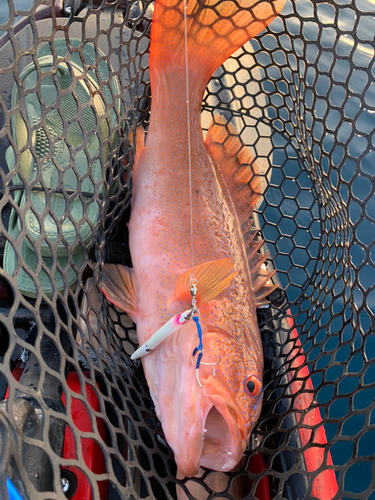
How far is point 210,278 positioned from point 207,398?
46 centimetres

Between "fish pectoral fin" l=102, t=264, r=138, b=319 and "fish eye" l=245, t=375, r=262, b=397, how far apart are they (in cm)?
61

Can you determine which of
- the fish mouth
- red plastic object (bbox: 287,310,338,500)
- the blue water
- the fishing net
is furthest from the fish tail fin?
the fish mouth

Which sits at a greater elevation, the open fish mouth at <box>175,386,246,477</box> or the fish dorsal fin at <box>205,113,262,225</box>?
Result: the fish dorsal fin at <box>205,113,262,225</box>

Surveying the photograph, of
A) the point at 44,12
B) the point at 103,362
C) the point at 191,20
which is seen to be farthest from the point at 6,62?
the point at 103,362

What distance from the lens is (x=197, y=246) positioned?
1910 millimetres

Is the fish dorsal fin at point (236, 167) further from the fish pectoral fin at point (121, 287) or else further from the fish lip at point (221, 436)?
the fish lip at point (221, 436)

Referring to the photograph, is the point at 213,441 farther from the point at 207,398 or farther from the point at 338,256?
the point at 338,256

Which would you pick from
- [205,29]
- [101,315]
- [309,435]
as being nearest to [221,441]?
[309,435]

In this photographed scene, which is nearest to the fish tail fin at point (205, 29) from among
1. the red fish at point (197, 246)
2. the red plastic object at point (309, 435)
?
the red fish at point (197, 246)

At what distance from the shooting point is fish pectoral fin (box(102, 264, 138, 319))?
1761 millimetres

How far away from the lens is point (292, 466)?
1.44 meters

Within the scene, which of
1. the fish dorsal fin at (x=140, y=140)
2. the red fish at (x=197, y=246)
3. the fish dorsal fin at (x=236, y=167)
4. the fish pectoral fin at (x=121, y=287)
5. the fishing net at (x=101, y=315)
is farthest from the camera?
the fish dorsal fin at (x=236, y=167)

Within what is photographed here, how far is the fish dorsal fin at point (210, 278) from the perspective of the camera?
4.88ft

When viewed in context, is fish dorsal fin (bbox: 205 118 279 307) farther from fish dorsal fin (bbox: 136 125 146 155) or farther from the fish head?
the fish head
